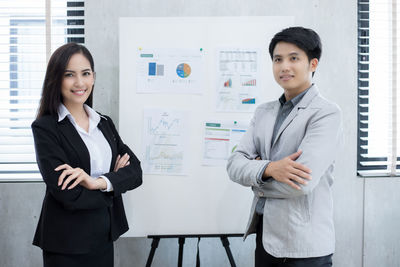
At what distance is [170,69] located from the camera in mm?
1847

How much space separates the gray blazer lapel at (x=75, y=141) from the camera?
1338mm

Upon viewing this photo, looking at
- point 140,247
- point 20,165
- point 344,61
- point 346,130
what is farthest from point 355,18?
point 20,165

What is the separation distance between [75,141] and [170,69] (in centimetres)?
77

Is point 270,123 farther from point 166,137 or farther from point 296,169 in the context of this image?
point 166,137

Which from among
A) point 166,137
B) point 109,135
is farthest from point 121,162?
point 166,137

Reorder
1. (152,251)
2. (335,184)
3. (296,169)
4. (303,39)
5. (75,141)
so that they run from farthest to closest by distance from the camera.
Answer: (335,184) → (152,251) → (75,141) → (303,39) → (296,169)

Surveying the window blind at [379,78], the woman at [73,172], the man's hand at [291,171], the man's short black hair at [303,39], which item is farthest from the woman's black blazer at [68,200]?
the window blind at [379,78]

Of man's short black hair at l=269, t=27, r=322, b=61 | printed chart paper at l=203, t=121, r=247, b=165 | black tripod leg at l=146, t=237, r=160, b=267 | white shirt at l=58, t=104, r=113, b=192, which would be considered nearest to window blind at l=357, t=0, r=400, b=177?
printed chart paper at l=203, t=121, r=247, b=165

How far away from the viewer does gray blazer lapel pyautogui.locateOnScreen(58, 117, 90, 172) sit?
1338 mm

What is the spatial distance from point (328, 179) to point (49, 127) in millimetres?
1239

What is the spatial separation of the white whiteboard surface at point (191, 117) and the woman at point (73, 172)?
402 millimetres

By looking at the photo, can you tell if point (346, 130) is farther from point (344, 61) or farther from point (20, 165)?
point (20, 165)

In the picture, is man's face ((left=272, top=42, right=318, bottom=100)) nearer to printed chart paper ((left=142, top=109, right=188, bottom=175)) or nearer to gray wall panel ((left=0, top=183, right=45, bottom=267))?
printed chart paper ((left=142, top=109, right=188, bottom=175))

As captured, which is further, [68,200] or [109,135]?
[109,135]
